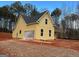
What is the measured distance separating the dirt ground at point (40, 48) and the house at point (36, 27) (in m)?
0.13

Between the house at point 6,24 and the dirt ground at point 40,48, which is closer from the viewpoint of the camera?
the dirt ground at point 40,48

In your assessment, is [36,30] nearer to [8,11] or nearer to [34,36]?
[34,36]

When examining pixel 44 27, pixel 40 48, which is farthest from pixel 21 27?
pixel 40 48

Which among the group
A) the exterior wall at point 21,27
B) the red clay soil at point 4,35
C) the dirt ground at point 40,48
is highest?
the exterior wall at point 21,27

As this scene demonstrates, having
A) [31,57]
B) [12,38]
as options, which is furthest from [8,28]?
[31,57]

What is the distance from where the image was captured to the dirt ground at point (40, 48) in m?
7.61

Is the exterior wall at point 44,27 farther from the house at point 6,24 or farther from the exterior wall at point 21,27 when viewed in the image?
the house at point 6,24

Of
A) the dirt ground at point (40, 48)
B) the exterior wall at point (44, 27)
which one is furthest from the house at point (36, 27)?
the dirt ground at point (40, 48)

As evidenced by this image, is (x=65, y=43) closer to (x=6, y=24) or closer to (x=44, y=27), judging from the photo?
(x=44, y=27)

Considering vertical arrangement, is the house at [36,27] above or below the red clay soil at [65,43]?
above

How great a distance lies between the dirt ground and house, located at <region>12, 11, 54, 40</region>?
13 cm

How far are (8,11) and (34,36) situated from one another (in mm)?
672

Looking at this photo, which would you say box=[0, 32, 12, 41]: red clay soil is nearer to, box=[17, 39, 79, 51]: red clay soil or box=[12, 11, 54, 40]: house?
box=[12, 11, 54, 40]: house

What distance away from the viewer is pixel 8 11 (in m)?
7.80
